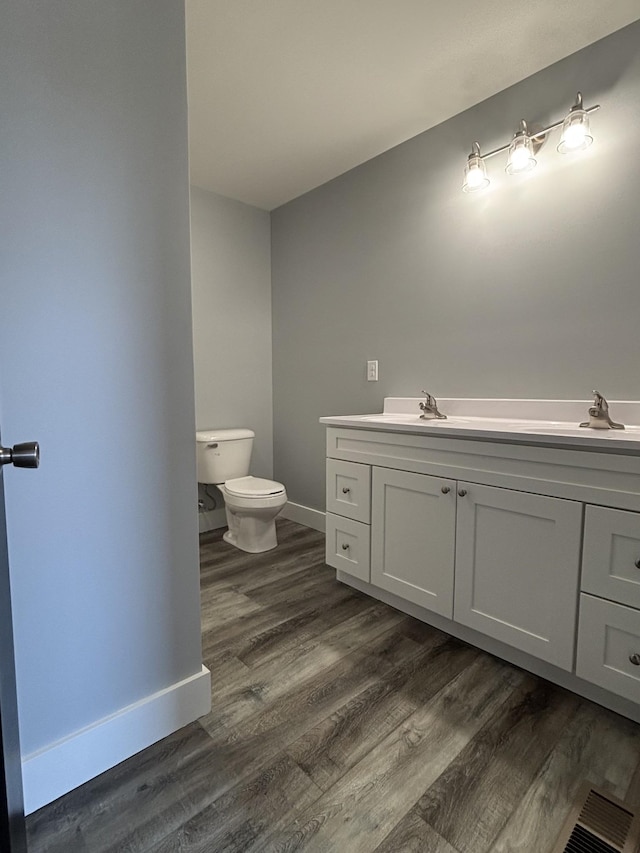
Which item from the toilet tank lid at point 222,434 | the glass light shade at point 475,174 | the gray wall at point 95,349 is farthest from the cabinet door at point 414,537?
the glass light shade at point 475,174

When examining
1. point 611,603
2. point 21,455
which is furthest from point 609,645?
point 21,455

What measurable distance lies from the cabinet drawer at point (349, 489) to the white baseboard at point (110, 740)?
3.05 ft

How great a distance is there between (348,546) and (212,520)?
4.14 ft

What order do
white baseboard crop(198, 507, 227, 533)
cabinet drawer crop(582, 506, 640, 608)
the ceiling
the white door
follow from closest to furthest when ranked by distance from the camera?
the white door → cabinet drawer crop(582, 506, 640, 608) → the ceiling → white baseboard crop(198, 507, 227, 533)

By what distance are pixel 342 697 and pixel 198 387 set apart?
202 centimetres

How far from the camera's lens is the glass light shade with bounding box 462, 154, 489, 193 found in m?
1.89

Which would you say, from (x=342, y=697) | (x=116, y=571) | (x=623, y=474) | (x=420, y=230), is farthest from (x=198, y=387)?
(x=623, y=474)

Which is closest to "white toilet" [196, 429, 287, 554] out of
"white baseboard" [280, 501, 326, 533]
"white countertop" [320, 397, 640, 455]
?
"white baseboard" [280, 501, 326, 533]

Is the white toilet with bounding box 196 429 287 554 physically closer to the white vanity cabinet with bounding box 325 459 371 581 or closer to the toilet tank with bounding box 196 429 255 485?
the toilet tank with bounding box 196 429 255 485

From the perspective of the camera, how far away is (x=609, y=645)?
1241mm

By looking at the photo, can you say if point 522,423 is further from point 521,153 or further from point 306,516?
point 306,516

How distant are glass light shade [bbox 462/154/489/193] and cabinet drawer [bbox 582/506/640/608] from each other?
1.47 meters

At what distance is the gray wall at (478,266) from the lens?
5.26ft

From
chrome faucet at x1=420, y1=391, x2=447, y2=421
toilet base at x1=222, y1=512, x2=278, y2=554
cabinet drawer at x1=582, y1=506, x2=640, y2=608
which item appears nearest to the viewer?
cabinet drawer at x1=582, y1=506, x2=640, y2=608
